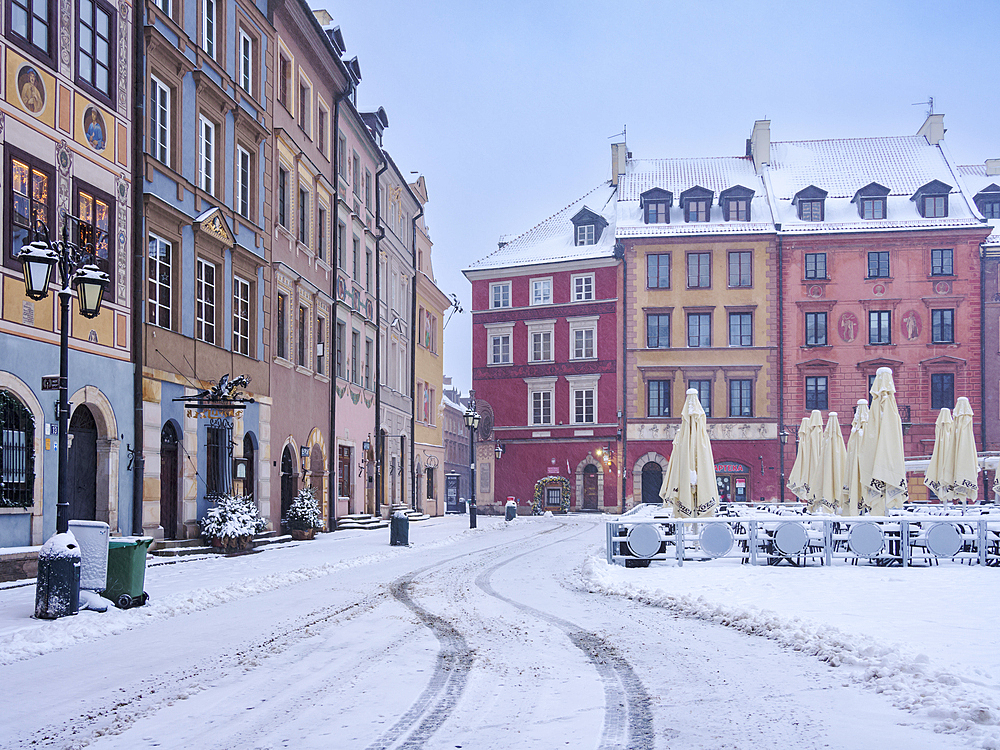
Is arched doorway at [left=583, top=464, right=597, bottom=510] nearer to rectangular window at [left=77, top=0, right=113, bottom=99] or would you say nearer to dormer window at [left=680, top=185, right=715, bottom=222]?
dormer window at [left=680, top=185, right=715, bottom=222]

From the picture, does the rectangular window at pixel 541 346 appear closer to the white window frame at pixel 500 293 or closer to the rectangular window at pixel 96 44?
the white window frame at pixel 500 293

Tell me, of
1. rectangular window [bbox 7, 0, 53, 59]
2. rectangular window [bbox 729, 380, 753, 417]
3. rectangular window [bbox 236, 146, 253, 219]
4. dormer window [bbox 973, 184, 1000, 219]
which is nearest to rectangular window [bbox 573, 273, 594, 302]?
rectangular window [bbox 729, 380, 753, 417]

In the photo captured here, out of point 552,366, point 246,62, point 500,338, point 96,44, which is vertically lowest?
point 552,366

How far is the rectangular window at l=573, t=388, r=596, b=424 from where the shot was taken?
51.7 m

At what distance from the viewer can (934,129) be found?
176ft

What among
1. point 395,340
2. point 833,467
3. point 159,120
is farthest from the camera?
point 395,340

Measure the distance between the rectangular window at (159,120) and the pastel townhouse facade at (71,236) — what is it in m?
0.87

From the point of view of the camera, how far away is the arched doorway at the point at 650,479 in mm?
49719

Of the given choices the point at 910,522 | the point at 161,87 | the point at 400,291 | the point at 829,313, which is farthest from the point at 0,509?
the point at 829,313

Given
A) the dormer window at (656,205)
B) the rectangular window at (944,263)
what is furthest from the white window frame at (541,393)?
the rectangular window at (944,263)

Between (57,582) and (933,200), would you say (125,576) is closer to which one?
(57,582)

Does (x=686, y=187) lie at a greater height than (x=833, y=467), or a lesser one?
greater

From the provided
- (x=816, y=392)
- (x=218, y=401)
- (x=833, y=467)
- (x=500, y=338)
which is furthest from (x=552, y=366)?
(x=218, y=401)

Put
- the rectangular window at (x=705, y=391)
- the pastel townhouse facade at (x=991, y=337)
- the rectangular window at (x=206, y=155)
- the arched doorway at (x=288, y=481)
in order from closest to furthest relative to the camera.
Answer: the rectangular window at (x=206, y=155)
the arched doorway at (x=288, y=481)
the pastel townhouse facade at (x=991, y=337)
the rectangular window at (x=705, y=391)
